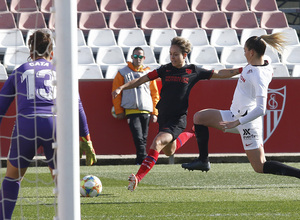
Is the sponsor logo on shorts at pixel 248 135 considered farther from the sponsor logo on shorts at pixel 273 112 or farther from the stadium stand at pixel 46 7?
the stadium stand at pixel 46 7

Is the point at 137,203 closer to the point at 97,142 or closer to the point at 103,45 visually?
the point at 97,142

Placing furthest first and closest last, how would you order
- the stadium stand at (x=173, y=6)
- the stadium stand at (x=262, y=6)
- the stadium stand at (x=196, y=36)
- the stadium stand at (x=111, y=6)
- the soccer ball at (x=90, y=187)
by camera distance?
the stadium stand at (x=262, y=6), the stadium stand at (x=173, y=6), the stadium stand at (x=111, y=6), the stadium stand at (x=196, y=36), the soccer ball at (x=90, y=187)

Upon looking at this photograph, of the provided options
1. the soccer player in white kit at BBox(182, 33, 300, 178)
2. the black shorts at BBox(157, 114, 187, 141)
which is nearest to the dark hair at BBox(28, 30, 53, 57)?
the soccer player in white kit at BBox(182, 33, 300, 178)

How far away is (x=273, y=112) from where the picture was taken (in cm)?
1373

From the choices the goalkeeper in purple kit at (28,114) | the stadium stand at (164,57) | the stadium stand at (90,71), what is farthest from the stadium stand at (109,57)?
the goalkeeper in purple kit at (28,114)

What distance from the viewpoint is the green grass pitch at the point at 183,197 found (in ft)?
21.9

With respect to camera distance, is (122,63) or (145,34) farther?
(145,34)

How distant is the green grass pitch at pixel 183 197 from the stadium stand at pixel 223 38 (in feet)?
22.7

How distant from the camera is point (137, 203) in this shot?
7.52 m

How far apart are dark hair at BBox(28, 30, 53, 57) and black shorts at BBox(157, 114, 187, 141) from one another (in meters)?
2.84

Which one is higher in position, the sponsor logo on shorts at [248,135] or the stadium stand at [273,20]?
the stadium stand at [273,20]

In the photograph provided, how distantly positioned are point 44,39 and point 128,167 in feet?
22.8

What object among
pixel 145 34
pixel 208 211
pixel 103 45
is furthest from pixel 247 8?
pixel 208 211

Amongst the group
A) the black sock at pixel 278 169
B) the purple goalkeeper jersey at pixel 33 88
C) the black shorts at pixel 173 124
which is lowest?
the black sock at pixel 278 169
